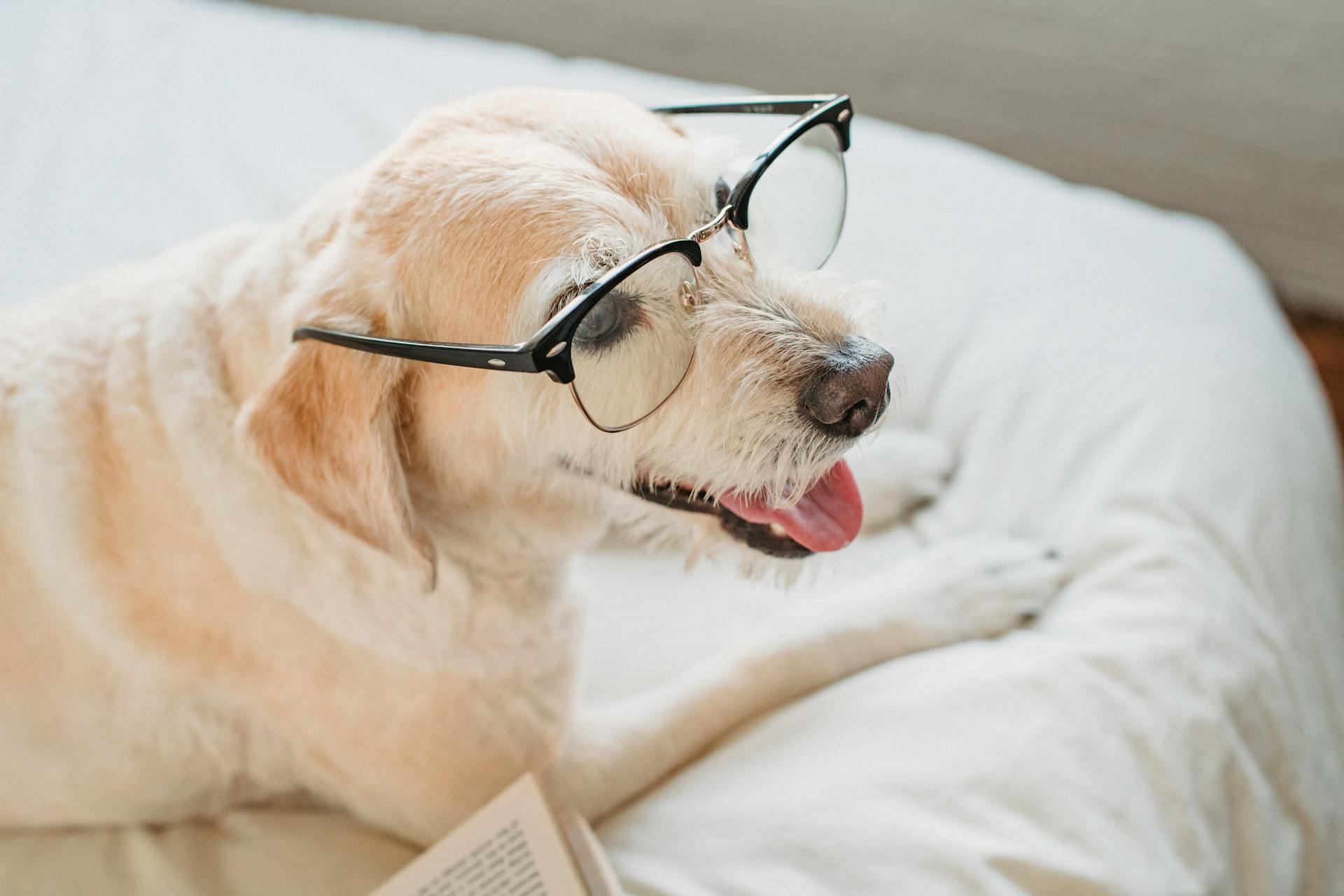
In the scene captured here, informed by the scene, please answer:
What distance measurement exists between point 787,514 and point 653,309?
37cm

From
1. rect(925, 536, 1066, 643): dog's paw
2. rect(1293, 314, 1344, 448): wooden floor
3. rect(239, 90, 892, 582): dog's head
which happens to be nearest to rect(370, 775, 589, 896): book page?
rect(239, 90, 892, 582): dog's head

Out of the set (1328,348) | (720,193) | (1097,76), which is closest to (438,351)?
(720,193)

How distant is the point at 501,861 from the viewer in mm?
1231

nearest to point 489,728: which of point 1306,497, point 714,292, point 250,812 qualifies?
point 250,812

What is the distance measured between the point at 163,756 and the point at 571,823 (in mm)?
671

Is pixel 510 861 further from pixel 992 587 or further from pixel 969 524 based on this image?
pixel 969 524

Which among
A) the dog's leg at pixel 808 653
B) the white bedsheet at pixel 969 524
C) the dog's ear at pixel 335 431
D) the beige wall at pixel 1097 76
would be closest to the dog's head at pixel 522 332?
the dog's ear at pixel 335 431

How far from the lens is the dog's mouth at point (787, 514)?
131cm

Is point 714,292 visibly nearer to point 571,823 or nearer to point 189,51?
point 571,823

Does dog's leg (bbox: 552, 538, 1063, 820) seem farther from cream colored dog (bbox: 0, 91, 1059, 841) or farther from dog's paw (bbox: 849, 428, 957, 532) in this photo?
dog's paw (bbox: 849, 428, 957, 532)

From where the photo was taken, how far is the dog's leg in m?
1.49

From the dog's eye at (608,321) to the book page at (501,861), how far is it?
2.03 feet

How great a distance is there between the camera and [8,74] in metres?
2.40

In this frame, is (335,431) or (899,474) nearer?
(335,431)
